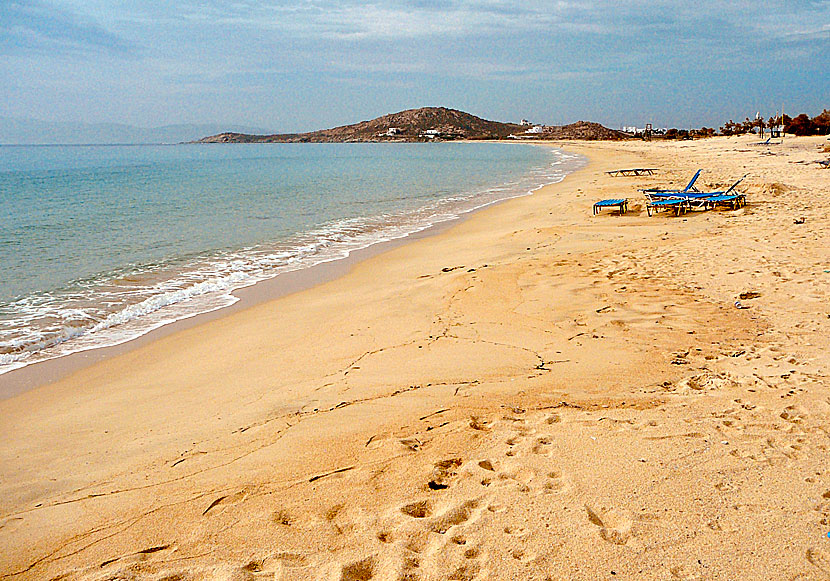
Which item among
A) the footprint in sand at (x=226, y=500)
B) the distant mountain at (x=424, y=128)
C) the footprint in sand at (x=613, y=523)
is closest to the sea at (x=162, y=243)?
the footprint in sand at (x=226, y=500)

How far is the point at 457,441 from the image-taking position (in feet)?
11.8

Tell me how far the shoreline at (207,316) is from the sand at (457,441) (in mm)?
253

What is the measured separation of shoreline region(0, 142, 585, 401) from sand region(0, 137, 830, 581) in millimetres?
253

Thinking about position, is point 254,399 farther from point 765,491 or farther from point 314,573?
A: point 765,491

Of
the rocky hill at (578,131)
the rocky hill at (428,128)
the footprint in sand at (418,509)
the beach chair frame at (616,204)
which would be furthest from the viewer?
the rocky hill at (428,128)

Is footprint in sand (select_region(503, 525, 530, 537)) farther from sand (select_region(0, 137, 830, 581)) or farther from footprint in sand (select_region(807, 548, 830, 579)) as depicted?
footprint in sand (select_region(807, 548, 830, 579))

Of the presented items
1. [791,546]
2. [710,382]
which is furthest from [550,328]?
[791,546]

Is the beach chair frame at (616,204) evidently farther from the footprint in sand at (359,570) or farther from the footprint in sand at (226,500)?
the footprint in sand at (359,570)

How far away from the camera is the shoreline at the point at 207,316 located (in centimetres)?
561

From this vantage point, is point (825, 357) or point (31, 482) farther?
point (825, 357)

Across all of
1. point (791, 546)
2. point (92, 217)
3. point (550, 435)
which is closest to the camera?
point (791, 546)

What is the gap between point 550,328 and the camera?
227 inches

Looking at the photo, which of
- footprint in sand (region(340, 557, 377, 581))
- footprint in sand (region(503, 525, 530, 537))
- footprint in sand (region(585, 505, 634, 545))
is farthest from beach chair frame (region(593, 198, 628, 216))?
footprint in sand (region(340, 557, 377, 581))

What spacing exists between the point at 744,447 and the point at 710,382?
1.05m
